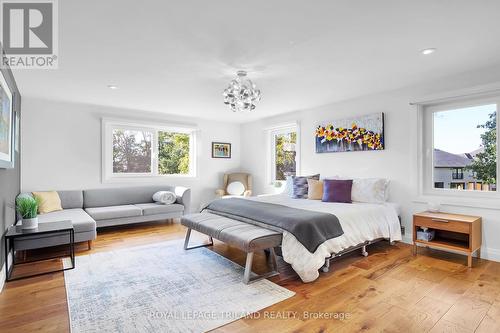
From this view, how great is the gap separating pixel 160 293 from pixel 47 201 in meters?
2.90

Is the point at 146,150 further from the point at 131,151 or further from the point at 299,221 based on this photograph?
the point at 299,221

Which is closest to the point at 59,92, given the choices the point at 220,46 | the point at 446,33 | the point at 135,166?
the point at 135,166

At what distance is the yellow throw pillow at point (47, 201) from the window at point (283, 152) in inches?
155

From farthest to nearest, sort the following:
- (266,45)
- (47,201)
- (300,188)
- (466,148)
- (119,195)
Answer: (119,195)
(300,188)
(47,201)
(466,148)
(266,45)

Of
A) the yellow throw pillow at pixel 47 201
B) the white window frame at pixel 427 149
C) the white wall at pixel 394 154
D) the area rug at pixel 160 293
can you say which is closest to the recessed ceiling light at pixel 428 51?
the white wall at pixel 394 154

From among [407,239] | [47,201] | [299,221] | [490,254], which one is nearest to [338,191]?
[407,239]

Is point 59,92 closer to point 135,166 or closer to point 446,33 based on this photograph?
point 135,166

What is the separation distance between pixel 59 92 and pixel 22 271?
2.50 metres

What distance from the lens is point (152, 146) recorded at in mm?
5555

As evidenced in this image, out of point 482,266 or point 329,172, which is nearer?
point 482,266

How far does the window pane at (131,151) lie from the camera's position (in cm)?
518

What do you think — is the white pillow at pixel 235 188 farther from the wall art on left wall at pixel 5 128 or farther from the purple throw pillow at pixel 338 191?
the wall art on left wall at pixel 5 128

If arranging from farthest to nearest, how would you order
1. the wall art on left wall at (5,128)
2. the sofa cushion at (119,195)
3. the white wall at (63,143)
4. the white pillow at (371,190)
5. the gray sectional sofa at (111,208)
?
the sofa cushion at (119,195) → the white wall at (63,143) → the white pillow at (371,190) → the gray sectional sofa at (111,208) → the wall art on left wall at (5,128)

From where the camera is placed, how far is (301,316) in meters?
1.98
